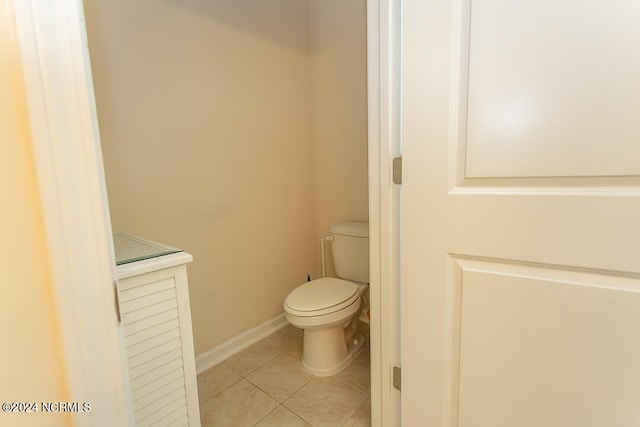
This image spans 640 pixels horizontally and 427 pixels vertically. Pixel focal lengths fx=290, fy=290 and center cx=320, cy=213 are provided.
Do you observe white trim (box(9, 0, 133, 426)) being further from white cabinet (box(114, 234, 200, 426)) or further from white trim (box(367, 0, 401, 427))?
white trim (box(367, 0, 401, 427))

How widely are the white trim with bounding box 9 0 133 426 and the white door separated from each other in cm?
79

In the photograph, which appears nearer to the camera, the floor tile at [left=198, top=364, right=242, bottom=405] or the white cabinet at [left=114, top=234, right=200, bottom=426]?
the white cabinet at [left=114, top=234, right=200, bottom=426]

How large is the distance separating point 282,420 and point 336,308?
21.9 inches

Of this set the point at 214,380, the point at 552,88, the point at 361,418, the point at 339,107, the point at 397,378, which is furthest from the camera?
the point at 339,107

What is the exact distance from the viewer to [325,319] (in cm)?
150

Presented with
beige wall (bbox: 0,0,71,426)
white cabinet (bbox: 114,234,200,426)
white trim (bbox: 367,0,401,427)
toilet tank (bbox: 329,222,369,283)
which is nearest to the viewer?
beige wall (bbox: 0,0,71,426)

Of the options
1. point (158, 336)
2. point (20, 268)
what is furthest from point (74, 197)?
point (158, 336)

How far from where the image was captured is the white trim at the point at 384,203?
92 cm

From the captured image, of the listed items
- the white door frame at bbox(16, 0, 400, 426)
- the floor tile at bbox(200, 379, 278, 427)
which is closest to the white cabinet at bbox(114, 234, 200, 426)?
the white door frame at bbox(16, 0, 400, 426)

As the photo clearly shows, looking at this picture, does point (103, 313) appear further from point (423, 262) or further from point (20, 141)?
point (423, 262)

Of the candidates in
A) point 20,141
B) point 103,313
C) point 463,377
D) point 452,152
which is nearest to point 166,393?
point 103,313

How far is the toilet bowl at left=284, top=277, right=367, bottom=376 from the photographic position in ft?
4.95

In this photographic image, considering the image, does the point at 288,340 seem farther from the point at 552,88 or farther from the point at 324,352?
the point at 552,88

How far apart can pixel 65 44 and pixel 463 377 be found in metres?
1.21
